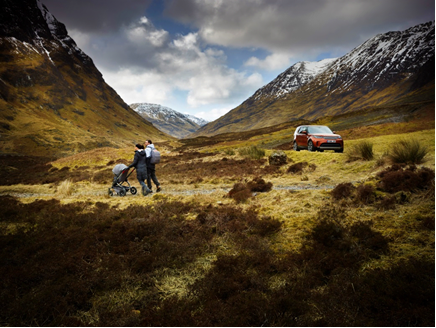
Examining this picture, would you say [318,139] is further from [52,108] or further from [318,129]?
[52,108]

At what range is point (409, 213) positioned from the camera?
5.45m

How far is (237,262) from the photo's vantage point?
15.0ft

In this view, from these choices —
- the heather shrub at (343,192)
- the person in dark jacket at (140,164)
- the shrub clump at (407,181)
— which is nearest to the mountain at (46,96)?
the person in dark jacket at (140,164)

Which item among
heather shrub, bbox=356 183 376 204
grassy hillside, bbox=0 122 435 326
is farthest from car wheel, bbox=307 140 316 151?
heather shrub, bbox=356 183 376 204

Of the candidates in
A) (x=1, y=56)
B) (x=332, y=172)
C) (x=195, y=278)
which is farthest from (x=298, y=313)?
(x=1, y=56)

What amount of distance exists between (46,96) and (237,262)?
160 m

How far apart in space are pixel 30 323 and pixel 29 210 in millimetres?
8261

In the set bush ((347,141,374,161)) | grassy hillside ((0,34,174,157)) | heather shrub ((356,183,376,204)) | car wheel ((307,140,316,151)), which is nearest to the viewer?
heather shrub ((356,183,376,204))

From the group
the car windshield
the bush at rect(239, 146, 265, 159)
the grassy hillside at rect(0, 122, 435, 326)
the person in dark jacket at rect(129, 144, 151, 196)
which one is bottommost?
the grassy hillside at rect(0, 122, 435, 326)

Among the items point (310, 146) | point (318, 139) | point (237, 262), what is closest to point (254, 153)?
point (310, 146)

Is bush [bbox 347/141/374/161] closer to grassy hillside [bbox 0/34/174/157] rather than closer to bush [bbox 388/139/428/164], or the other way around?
bush [bbox 388/139/428/164]

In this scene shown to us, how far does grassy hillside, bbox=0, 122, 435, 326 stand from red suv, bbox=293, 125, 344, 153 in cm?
785

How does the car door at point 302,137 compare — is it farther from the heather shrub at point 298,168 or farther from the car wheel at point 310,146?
the heather shrub at point 298,168

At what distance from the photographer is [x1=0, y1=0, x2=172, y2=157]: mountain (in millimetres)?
70188
